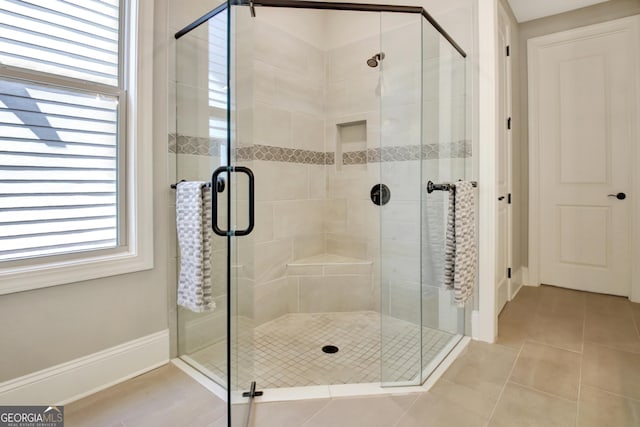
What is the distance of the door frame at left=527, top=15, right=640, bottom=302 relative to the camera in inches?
113

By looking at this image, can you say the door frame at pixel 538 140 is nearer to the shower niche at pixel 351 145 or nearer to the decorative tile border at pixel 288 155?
the shower niche at pixel 351 145

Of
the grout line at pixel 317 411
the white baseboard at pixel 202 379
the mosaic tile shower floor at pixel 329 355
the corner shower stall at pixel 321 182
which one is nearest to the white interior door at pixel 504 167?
the corner shower stall at pixel 321 182

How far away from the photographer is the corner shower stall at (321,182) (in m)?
1.47

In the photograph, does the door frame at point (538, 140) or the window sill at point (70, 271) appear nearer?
the window sill at point (70, 271)

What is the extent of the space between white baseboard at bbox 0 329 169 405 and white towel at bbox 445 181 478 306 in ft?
5.75

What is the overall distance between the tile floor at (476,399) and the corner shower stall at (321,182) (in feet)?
0.46

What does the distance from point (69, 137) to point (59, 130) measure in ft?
0.16

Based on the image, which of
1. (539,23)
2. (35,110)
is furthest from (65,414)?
(539,23)

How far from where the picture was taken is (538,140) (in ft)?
11.0

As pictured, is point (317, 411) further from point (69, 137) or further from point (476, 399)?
point (69, 137)

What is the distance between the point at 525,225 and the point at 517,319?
1281mm

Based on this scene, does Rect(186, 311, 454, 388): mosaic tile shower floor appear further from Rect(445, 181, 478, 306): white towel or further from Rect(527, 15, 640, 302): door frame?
Rect(527, 15, 640, 302): door frame

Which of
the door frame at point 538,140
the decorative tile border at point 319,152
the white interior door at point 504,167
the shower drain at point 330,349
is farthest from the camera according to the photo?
the door frame at point 538,140

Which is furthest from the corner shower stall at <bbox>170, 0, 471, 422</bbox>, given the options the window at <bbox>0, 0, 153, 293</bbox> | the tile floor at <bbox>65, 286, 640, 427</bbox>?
the window at <bbox>0, 0, 153, 293</bbox>
